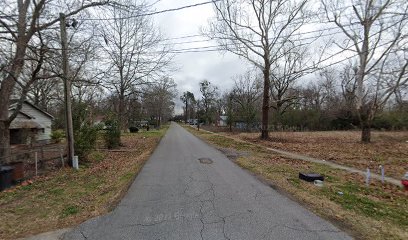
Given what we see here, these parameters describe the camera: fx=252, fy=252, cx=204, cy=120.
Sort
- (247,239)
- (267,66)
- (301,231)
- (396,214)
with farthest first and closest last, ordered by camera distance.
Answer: (267,66), (396,214), (301,231), (247,239)

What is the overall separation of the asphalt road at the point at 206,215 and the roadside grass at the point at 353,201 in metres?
0.38

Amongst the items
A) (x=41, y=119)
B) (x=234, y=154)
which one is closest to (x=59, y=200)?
(x=234, y=154)

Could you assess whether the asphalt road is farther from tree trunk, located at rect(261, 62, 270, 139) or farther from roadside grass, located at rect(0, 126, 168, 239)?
tree trunk, located at rect(261, 62, 270, 139)

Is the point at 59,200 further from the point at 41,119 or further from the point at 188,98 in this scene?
the point at 188,98

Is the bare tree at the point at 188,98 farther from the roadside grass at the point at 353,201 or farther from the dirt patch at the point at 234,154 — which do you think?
the roadside grass at the point at 353,201

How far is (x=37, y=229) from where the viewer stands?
15.4 ft

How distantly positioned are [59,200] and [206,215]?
13.2 feet

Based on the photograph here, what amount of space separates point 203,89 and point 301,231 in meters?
77.9

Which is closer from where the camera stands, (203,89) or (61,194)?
(61,194)

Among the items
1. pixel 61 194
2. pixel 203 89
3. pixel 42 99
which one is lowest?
→ pixel 61 194

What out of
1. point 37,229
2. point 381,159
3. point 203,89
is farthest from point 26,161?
point 203,89

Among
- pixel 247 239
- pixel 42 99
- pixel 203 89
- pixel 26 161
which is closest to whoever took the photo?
pixel 247 239

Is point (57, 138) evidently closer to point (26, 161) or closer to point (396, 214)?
point (26, 161)

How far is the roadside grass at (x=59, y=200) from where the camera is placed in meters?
4.95
